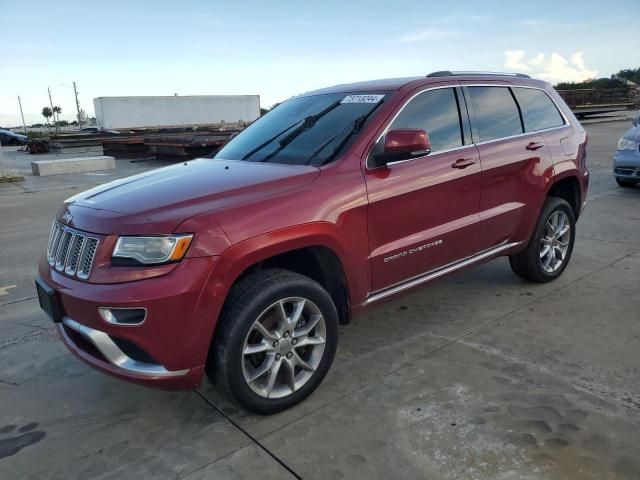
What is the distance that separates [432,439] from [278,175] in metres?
1.63

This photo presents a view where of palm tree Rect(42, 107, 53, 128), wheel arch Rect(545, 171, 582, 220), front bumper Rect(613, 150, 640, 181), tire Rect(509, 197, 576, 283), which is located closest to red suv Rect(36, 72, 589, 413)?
tire Rect(509, 197, 576, 283)

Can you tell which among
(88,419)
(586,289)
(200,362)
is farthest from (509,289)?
(88,419)

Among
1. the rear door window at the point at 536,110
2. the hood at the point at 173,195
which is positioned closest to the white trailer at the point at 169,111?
the rear door window at the point at 536,110

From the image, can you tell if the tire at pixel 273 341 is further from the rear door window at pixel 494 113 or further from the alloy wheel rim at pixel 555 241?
the alloy wheel rim at pixel 555 241

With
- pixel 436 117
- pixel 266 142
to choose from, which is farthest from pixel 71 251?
pixel 436 117

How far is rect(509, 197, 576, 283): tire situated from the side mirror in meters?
1.83

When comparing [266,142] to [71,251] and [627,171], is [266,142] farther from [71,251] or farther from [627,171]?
[627,171]

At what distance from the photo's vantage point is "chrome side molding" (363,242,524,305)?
3387 mm

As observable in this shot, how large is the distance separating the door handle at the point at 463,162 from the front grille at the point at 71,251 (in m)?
2.37

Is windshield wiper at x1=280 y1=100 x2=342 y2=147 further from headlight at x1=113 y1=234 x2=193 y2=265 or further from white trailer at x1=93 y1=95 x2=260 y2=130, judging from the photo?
white trailer at x1=93 y1=95 x2=260 y2=130

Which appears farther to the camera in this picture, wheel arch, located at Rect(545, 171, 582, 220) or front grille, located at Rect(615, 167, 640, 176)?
front grille, located at Rect(615, 167, 640, 176)

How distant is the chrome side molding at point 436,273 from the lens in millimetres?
3387

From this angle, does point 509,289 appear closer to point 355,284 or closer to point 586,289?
point 586,289

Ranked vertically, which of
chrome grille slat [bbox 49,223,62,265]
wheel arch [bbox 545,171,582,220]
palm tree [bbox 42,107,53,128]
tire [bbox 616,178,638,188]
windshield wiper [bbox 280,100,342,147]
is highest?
palm tree [bbox 42,107,53,128]
